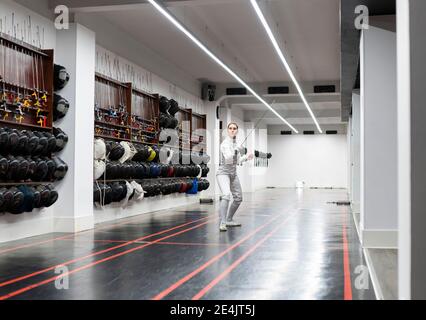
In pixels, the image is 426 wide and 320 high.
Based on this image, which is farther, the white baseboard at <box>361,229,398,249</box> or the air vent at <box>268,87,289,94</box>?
the air vent at <box>268,87,289,94</box>

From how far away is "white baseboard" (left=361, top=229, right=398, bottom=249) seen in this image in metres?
6.14

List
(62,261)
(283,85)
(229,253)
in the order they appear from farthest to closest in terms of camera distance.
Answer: (283,85), (229,253), (62,261)

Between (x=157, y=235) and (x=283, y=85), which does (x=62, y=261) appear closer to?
(x=157, y=235)

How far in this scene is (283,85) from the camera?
631 inches

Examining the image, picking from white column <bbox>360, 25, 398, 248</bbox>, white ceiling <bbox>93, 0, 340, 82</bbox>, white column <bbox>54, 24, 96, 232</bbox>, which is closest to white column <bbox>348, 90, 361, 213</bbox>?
white ceiling <bbox>93, 0, 340, 82</bbox>

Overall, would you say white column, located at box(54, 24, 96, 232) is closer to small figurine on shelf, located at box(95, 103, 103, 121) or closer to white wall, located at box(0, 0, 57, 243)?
white wall, located at box(0, 0, 57, 243)

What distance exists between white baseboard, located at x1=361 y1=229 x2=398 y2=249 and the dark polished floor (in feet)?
0.70

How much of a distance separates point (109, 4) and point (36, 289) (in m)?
5.07

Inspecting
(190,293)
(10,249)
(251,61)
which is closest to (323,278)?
(190,293)

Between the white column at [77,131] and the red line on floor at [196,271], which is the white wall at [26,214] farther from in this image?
the red line on floor at [196,271]

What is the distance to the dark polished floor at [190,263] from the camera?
4008mm

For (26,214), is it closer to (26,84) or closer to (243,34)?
(26,84)

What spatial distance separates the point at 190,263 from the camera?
523cm

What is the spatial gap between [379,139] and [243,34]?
18.0 ft
